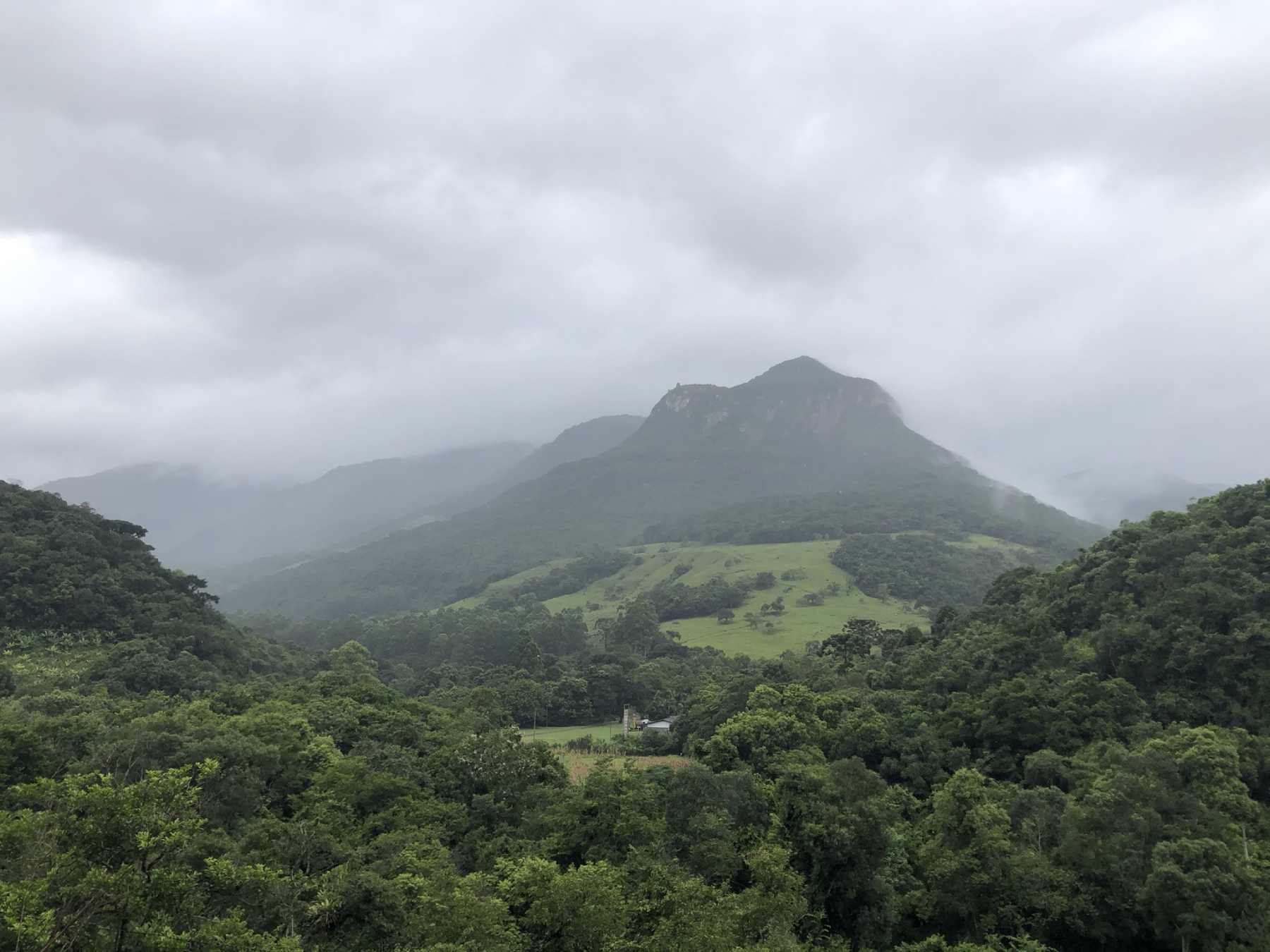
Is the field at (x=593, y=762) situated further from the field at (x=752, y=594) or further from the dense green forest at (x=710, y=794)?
the field at (x=752, y=594)

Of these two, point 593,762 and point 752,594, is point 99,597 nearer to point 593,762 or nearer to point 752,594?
point 593,762

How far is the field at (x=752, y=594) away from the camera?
3314 inches

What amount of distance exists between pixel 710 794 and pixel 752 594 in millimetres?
81538

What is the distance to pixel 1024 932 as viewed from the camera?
2084 centimetres

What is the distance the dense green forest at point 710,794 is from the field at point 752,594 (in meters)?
37.3

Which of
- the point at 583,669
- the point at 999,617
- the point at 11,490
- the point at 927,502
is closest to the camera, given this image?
the point at 999,617

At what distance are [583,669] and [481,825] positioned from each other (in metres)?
37.9

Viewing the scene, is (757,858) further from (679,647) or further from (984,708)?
(679,647)

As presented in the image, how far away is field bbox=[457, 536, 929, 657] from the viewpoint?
276 ft

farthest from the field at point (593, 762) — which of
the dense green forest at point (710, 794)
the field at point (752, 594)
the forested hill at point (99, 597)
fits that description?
the field at point (752, 594)

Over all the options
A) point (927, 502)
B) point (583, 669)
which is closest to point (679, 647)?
point (583, 669)

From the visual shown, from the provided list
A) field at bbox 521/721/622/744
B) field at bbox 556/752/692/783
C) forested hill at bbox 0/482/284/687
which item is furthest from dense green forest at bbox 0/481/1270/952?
field at bbox 521/721/622/744

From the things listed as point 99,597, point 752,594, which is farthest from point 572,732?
point 752,594

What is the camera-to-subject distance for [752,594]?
104188 mm
